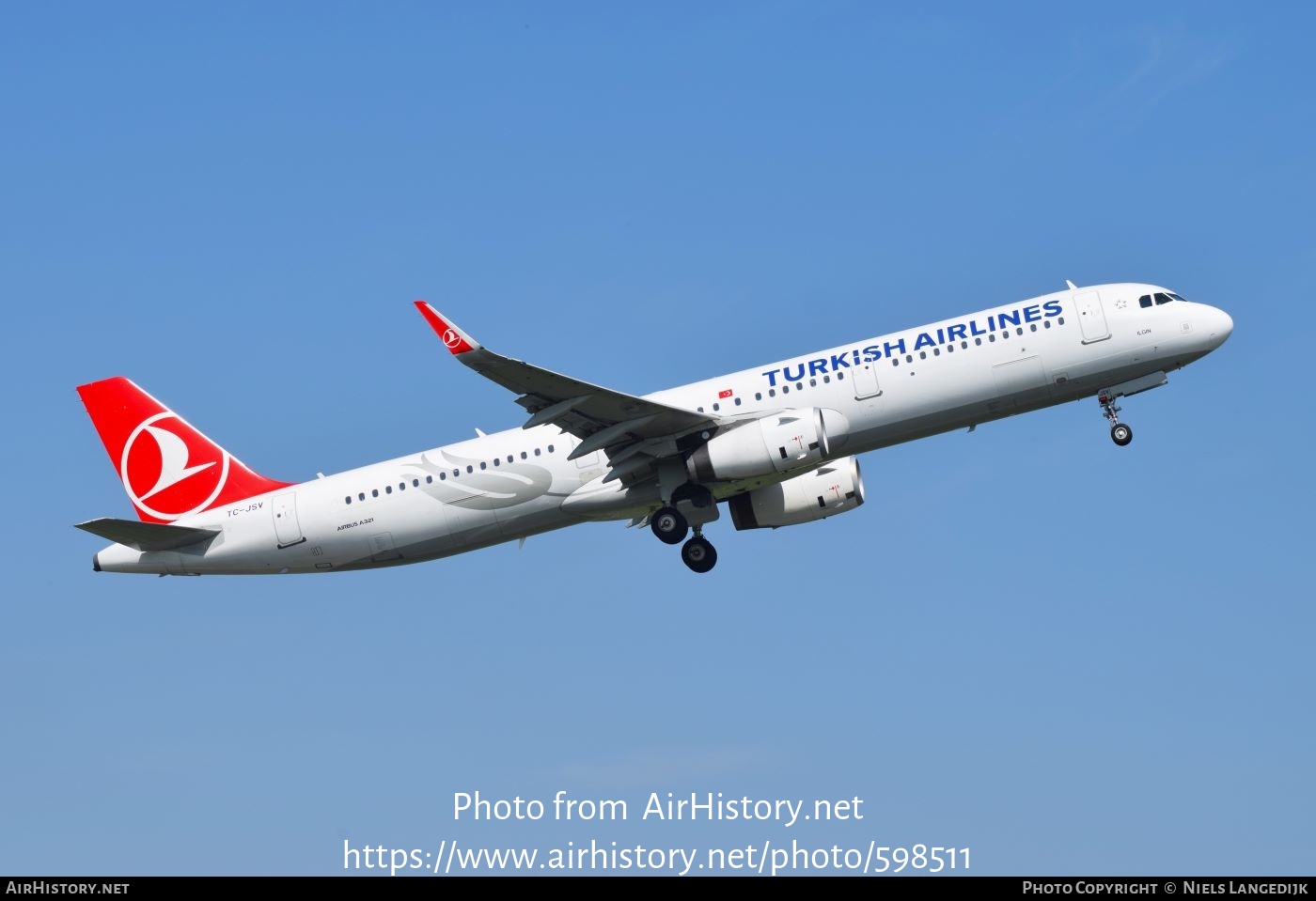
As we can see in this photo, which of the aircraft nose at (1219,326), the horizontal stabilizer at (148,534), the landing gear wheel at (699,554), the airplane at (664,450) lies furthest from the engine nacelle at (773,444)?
the horizontal stabilizer at (148,534)

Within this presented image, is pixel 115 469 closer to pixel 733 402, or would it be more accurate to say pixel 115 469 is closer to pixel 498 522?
pixel 498 522

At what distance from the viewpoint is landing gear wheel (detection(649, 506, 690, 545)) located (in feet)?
156

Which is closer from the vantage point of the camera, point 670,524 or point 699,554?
point 670,524

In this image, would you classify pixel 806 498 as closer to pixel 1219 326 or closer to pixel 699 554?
pixel 699 554

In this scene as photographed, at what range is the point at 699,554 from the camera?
4916 cm

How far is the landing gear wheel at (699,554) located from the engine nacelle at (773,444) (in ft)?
11.8

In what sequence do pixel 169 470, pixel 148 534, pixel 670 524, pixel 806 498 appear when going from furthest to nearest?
pixel 169 470, pixel 806 498, pixel 148 534, pixel 670 524

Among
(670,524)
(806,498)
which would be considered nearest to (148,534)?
(670,524)

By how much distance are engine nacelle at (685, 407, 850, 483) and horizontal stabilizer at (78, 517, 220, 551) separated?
586 inches

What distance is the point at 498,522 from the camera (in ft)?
157

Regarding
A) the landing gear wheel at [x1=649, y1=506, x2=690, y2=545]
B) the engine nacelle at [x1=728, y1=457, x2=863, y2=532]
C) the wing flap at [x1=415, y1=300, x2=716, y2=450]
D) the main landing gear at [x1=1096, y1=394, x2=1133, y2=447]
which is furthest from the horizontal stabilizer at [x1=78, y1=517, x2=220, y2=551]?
the main landing gear at [x1=1096, y1=394, x2=1133, y2=447]

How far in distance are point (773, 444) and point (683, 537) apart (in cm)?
463
